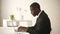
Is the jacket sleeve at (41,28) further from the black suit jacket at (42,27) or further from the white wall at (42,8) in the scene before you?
the white wall at (42,8)

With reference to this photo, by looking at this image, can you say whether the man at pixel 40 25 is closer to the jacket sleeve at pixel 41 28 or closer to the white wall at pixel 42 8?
the jacket sleeve at pixel 41 28

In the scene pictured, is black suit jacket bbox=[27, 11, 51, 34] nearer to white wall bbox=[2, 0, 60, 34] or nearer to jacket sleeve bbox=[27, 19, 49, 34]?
jacket sleeve bbox=[27, 19, 49, 34]

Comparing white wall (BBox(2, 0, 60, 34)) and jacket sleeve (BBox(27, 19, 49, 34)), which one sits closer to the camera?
jacket sleeve (BBox(27, 19, 49, 34))

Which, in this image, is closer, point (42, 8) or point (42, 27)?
point (42, 27)

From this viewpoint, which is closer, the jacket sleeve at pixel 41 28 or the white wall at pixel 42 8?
the jacket sleeve at pixel 41 28

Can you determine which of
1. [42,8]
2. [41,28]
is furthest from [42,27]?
[42,8]

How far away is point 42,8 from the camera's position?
5.25m

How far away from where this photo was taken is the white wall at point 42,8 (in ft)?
17.1

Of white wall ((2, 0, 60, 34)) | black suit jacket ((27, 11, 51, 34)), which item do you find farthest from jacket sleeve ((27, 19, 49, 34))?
white wall ((2, 0, 60, 34))

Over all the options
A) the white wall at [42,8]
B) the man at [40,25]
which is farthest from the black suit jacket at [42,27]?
the white wall at [42,8]

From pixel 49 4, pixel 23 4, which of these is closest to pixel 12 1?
pixel 23 4

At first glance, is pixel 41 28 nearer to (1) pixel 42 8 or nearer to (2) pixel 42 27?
(2) pixel 42 27

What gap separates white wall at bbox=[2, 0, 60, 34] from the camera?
5219 mm

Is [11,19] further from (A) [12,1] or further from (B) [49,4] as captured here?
(B) [49,4]
